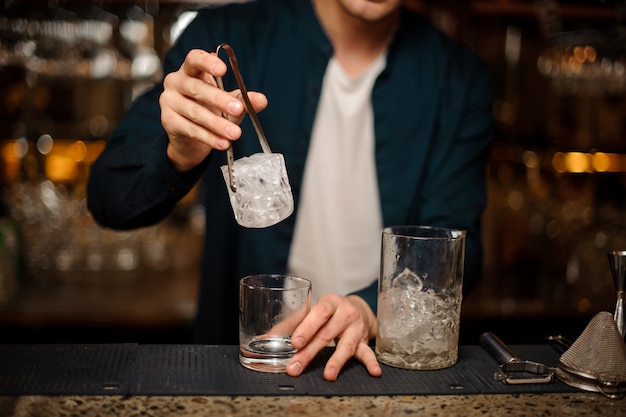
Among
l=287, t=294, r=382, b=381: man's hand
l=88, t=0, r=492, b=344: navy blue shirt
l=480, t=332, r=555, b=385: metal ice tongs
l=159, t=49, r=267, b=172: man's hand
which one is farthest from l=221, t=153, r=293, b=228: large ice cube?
l=88, t=0, r=492, b=344: navy blue shirt

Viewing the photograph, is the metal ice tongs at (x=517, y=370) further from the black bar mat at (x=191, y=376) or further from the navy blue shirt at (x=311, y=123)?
the navy blue shirt at (x=311, y=123)

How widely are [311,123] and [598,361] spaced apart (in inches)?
39.6

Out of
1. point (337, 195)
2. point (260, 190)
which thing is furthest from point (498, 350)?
point (337, 195)

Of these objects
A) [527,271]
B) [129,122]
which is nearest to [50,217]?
[129,122]

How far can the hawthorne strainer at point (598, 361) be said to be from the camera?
3.84 feet

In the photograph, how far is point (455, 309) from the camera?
1240 millimetres

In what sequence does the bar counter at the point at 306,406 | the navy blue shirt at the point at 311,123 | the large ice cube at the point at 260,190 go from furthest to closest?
1. the navy blue shirt at the point at 311,123
2. the large ice cube at the point at 260,190
3. the bar counter at the point at 306,406

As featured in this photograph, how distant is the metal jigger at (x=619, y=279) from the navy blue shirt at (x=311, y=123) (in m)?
0.58

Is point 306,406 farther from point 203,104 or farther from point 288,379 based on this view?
point 203,104

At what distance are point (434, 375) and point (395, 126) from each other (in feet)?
3.04

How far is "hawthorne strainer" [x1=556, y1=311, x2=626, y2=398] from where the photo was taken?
1.17 meters

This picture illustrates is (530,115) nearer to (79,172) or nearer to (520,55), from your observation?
(520,55)

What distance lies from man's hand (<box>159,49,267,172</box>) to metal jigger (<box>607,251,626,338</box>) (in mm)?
581

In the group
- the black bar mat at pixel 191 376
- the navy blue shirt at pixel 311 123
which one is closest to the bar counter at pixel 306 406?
the black bar mat at pixel 191 376
